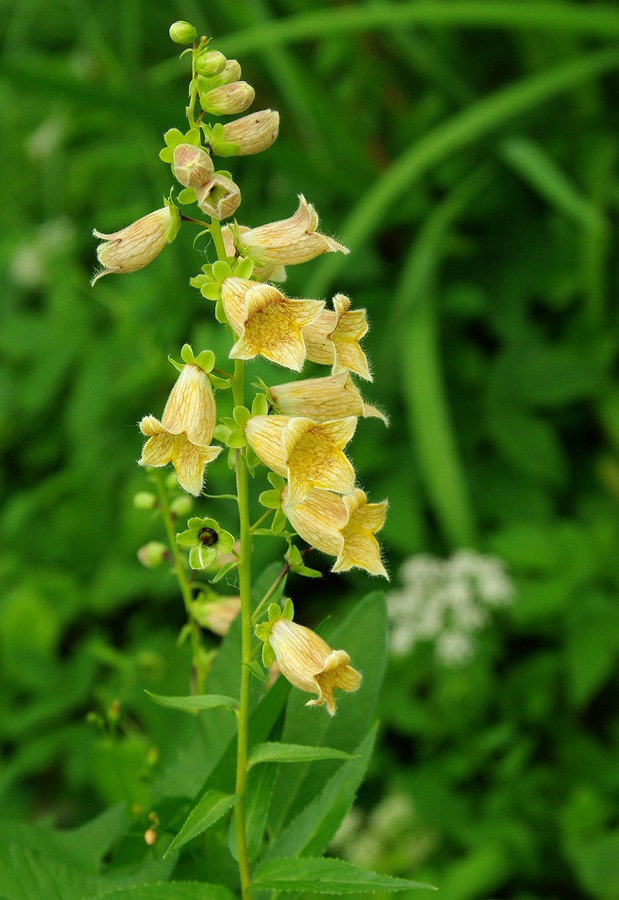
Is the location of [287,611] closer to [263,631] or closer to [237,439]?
[263,631]

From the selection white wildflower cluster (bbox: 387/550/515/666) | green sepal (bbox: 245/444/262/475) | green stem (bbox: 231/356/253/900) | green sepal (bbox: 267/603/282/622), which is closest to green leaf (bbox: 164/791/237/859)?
green stem (bbox: 231/356/253/900)

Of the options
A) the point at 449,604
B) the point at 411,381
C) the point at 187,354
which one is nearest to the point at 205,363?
the point at 187,354

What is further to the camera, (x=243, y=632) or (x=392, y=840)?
(x=392, y=840)

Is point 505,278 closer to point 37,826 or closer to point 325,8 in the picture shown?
point 325,8

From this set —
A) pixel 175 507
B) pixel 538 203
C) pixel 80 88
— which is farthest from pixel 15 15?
pixel 175 507

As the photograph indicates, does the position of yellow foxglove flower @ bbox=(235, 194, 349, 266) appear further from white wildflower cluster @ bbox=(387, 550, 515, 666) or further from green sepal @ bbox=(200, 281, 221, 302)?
white wildflower cluster @ bbox=(387, 550, 515, 666)

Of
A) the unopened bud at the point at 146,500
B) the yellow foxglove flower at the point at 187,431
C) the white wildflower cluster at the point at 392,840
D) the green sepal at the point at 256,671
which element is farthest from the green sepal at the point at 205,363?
the white wildflower cluster at the point at 392,840
